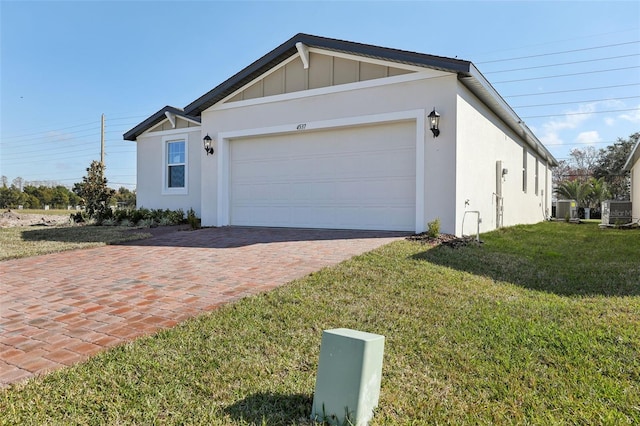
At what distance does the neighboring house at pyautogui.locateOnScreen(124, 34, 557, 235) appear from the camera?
8.01m

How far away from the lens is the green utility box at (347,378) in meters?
1.94

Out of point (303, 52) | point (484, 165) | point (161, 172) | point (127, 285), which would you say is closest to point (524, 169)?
point (484, 165)

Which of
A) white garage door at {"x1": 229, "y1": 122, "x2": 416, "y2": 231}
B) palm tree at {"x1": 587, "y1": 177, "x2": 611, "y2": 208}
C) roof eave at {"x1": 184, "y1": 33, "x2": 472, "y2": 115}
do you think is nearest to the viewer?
roof eave at {"x1": 184, "y1": 33, "x2": 472, "y2": 115}

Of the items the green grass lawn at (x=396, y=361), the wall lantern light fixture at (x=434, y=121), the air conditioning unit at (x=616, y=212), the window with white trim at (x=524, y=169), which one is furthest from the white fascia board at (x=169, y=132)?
the air conditioning unit at (x=616, y=212)

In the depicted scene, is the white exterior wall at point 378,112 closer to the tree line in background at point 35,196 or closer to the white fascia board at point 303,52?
the white fascia board at point 303,52

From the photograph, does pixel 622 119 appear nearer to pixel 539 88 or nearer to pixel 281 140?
pixel 539 88

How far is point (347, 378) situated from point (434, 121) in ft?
22.4

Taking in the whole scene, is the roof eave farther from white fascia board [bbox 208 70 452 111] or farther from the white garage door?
the white garage door

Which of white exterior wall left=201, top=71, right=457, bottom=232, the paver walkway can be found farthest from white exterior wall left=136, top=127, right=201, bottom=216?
the paver walkway

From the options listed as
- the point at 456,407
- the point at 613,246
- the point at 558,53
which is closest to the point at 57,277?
the point at 456,407

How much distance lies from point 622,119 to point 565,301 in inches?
1177

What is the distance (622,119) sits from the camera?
2642 cm

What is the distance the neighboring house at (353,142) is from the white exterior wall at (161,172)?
1.10 m

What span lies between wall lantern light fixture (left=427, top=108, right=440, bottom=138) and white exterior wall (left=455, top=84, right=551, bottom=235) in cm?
43
